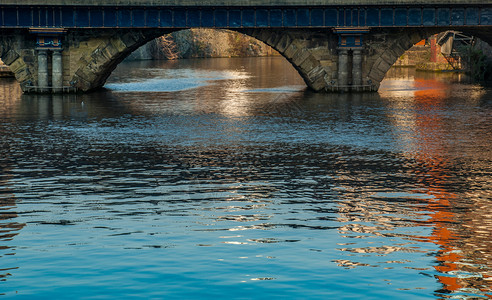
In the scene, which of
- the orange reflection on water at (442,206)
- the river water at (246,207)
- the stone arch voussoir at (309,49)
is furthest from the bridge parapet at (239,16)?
the river water at (246,207)

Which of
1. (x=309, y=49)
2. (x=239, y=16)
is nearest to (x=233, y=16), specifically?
(x=239, y=16)

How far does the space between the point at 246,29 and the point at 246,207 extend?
135ft

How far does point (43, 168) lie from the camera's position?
91.5ft

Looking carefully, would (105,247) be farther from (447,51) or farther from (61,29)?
(447,51)

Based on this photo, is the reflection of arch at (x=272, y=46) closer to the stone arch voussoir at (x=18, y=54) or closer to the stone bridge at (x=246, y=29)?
the stone bridge at (x=246, y=29)

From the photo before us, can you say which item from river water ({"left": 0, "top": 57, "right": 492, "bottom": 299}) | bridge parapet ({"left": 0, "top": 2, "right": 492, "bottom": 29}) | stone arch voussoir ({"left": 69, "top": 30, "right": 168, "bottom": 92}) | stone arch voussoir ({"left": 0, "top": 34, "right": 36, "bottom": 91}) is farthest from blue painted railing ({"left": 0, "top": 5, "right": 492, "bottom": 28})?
river water ({"left": 0, "top": 57, "right": 492, "bottom": 299})

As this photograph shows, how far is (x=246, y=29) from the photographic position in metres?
61.0

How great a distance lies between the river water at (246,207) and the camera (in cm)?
1506

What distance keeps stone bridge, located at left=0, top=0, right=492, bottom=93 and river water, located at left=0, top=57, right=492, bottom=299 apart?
1669 cm

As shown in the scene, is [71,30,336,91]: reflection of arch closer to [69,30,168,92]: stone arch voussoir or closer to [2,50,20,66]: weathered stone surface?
[69,30,168,92]: stone arch voussoir

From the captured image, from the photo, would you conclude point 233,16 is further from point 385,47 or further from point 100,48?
point 385,47


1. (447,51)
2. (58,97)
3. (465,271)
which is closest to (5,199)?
(465,271)

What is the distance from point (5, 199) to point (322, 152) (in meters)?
13.2

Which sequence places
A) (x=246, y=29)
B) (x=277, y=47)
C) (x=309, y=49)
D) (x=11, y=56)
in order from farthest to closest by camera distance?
1. (x=277, y=47)
2. (x=246, y=29)
3. (x=309, y=49)
4. (x=11, y=56)
